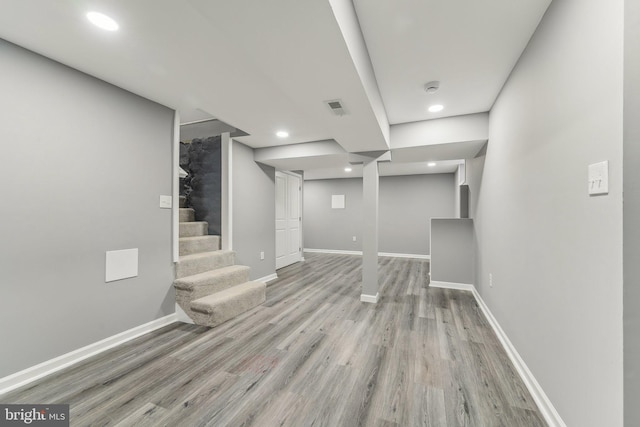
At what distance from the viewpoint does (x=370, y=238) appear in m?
3.51

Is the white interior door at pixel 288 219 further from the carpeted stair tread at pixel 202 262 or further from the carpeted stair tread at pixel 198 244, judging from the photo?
the carpeted stair tread at pixel 202 262

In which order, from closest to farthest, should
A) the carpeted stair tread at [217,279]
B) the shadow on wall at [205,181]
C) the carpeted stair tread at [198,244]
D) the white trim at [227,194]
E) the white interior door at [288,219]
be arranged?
1. the carpeted stair tread at [217,279]
2. the carpeted stair tread at [198,244]
3. the white trim at [227,194]
4. the shadow on wall at [205,181]
5. the white interior door at [288,219]

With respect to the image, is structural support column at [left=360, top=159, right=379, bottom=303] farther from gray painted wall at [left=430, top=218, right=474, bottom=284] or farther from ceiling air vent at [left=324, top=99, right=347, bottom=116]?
ceiling air vent at [left=324, top=99, right=347, bottom=116]

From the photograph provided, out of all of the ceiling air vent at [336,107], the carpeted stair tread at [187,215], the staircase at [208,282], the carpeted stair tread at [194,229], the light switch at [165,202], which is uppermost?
the ceiling air vent at [336,107]

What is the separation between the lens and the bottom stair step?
8.65 ft

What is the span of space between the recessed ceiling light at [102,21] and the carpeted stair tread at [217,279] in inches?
89.4

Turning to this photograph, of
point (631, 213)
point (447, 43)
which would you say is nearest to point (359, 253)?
point (447, 43)

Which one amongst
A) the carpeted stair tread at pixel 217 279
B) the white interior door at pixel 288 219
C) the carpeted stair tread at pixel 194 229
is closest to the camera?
the carpeted stair tread at pixel 217 279

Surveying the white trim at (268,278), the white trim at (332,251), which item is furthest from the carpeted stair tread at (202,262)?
the white trim at (332,251)

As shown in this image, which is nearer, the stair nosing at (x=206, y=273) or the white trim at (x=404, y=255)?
the stair nosing at (x=206, y=273)

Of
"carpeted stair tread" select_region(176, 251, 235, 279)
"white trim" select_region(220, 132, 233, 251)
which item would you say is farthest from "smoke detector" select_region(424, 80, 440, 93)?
"carpeted stair tread" select_region(176, 251, 235, 279)

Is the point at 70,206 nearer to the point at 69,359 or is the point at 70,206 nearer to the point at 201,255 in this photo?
the point at 69,359

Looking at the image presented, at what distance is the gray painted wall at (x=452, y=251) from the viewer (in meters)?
3.89

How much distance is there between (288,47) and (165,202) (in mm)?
2148
